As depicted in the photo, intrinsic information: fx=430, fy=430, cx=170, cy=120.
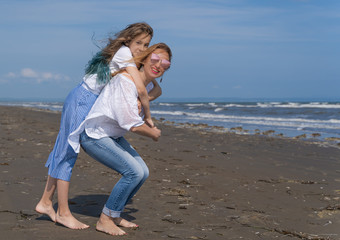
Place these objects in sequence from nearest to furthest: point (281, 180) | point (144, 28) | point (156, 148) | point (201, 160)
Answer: point (144, 28) < point (281, 180) < point (201, 160) < point (156, 148)

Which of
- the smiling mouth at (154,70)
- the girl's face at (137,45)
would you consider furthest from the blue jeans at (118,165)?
the girl's face at (137,45)

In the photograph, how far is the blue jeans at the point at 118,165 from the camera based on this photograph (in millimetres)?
3547

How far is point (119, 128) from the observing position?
358cm

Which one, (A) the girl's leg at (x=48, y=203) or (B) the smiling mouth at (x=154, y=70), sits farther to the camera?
(A) the girl's leg at (x=48, y=203)

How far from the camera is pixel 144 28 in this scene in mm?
3674

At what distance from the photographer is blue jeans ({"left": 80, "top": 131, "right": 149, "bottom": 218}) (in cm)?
355

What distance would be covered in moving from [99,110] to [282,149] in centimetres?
741

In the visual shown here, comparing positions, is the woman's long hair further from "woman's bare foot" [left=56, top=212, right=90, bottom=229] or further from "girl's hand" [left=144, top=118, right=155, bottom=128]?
"woman's bare foot" [left=56, top=212, right=90, bottom=229]

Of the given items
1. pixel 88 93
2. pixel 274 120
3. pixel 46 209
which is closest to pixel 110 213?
pixel 46 209

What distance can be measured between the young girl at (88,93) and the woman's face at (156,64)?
138 mm

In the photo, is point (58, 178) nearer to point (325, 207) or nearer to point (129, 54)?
point (129, 54)

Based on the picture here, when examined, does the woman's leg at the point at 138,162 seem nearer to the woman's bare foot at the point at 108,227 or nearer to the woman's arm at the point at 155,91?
the woman's bare foot at the point at 108,227

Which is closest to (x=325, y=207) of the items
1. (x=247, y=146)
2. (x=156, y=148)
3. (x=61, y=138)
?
(x=61, y=138)

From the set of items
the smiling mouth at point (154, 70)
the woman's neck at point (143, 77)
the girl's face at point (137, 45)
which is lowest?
the woman's neck at point (143, 77)
